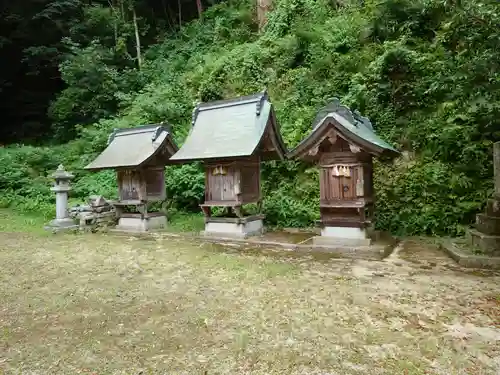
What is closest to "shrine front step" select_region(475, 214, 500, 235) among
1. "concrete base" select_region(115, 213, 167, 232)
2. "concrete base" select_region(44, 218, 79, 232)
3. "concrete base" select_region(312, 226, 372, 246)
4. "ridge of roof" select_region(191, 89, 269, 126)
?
"concrete base" select_region(312, 226, 372, 246)

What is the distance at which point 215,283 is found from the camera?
5.83 m

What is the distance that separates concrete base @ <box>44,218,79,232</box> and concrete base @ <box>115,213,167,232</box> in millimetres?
1346

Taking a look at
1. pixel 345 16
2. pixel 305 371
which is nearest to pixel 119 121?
pixel 345 16

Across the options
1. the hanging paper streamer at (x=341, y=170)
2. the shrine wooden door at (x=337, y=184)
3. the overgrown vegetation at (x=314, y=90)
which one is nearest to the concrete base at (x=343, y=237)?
the shrine wooden door at (x=337, y=184)

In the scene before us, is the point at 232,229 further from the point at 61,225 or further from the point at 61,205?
the point at 61,205

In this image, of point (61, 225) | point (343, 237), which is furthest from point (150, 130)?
point (343, 237)

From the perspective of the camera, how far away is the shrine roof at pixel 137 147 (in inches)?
434

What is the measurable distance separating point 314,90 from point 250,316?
10.4 m

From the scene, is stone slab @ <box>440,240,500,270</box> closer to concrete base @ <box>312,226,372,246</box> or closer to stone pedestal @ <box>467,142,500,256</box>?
stone pedestal @ <box>467,142,500,256</box>

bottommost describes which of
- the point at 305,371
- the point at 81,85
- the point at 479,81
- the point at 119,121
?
the point at 305,371

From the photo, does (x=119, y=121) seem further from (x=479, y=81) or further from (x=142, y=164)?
(x=479, y=81)

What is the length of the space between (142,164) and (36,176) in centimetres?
947

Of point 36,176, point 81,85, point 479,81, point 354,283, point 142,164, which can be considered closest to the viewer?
point 354,283

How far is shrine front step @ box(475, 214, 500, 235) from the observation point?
22.2 ft
